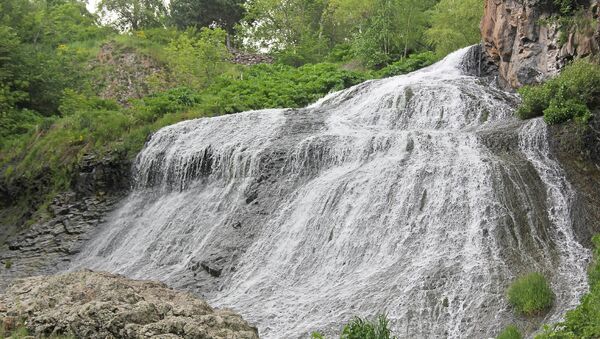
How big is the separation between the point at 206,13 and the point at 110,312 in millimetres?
41514

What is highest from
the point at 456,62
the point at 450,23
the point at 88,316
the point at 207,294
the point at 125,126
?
the point at 450,23

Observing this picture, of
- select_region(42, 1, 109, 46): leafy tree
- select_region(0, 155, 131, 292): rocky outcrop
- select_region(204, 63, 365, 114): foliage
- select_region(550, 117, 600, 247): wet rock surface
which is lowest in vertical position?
select_region(0, 155, 131, 292): rocky outcrop

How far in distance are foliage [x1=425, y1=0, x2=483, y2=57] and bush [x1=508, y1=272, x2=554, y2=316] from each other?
1912 centimetres

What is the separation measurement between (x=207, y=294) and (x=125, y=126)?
11.7 m

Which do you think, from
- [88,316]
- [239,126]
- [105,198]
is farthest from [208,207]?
[88,316]

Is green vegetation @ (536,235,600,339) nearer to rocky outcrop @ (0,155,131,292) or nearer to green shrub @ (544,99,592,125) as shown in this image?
green shrub @ (544,99,592,125)

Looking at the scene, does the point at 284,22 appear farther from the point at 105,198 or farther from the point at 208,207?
the point at 208,207

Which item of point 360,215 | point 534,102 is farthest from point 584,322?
point 534,102

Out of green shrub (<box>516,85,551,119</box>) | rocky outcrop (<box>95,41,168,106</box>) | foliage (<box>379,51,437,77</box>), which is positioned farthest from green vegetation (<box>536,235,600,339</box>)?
A: rocky outcrop (<box>95,41,168,106</box>)

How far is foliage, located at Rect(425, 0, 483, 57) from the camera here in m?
27.2

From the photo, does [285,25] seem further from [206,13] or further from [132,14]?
[132,14]

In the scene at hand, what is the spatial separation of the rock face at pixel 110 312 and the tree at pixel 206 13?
3838 centimetres

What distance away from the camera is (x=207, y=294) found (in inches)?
499

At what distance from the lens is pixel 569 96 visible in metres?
14.7
